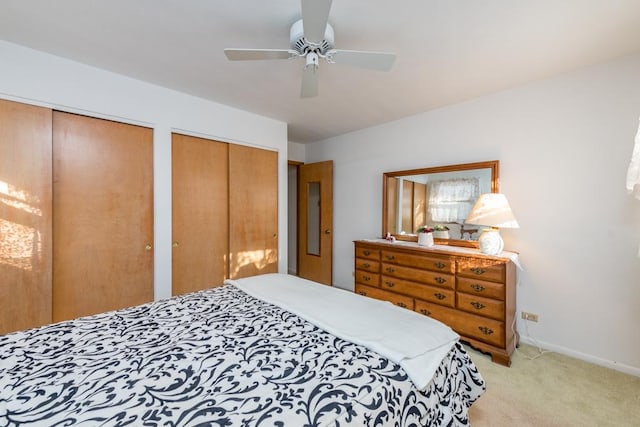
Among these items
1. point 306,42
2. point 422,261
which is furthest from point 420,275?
point 306,42

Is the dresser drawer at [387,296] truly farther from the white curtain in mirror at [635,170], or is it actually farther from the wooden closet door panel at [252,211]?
the white curtain in mirror at [635,170]

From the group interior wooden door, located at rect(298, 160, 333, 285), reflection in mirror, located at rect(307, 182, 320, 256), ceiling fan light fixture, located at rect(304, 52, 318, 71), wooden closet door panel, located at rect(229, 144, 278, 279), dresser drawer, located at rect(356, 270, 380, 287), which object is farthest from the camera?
reflection in mirror, located at rect(307, 182, 320, 256)

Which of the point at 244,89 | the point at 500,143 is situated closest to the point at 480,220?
the point at 500,143

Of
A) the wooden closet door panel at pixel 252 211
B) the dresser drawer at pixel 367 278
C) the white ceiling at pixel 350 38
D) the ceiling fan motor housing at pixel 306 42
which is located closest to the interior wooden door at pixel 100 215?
the white ceiling at pixel 350 38

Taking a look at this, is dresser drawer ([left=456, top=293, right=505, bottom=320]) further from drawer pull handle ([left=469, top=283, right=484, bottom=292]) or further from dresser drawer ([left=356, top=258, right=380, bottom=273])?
dresser drawer ([left=356, top=258, right=380, bottom=273])

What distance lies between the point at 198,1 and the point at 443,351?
2.26 m

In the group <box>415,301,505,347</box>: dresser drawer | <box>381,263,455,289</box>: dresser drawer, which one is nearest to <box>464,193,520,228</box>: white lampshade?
<box>381,263,455,289</box>: dresser drawer

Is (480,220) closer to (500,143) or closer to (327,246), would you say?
(500,143)

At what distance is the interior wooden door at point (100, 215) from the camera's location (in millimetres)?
2227

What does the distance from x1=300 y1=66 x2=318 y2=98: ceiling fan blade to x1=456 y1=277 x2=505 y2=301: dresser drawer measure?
206 centimetres

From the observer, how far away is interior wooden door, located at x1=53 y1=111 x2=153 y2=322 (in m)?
2.23

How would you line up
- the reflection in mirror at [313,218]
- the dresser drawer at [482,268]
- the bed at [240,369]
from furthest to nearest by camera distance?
the reflection in mirror at [313,218], the dresser drawer at [482,268], the bed at [240,369]

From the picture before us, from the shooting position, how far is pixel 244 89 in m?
2.67

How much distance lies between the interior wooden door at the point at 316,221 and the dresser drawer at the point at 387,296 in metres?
1.08
